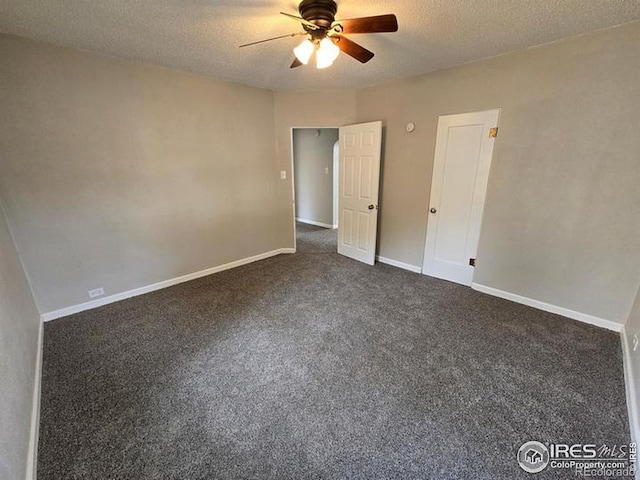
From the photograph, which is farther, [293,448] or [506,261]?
[506,261]

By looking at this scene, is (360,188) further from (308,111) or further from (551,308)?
(551,308)

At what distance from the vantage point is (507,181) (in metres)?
2.70

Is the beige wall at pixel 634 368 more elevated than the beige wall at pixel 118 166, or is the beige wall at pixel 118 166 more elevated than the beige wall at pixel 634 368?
the beige wall at pixel 118 166

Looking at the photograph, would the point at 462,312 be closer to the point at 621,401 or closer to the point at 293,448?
the point at 621,401

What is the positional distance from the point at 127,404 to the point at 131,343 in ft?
2.23

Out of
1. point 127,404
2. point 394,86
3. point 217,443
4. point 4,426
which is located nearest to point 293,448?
point 217,443

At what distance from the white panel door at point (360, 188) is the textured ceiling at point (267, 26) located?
959mm

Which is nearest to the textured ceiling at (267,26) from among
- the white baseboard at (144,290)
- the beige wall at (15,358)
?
the beige wall at (15,358)

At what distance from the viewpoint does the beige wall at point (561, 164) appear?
2117 mm

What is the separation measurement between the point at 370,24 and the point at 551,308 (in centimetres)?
296

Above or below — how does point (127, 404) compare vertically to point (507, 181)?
below

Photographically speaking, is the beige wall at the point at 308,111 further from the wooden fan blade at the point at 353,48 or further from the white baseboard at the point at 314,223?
the white baseboard at the point at 314,223

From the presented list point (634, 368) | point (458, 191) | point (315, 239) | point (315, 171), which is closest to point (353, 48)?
point (458, 191)

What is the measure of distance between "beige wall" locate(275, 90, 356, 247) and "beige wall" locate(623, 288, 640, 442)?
3.48 meters
